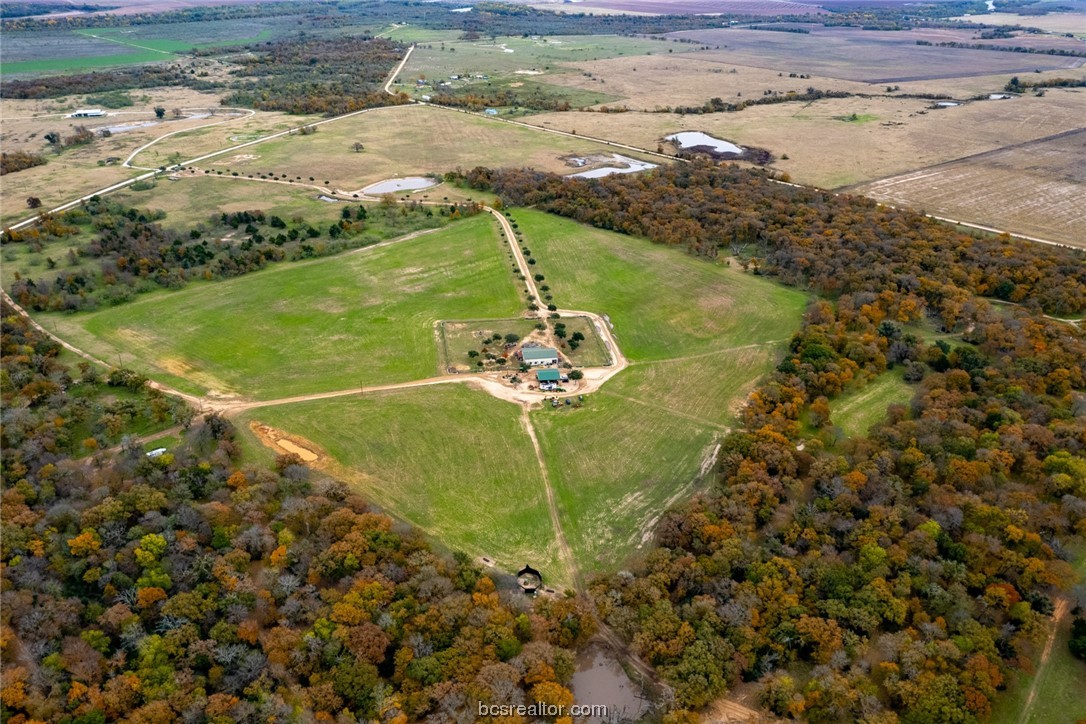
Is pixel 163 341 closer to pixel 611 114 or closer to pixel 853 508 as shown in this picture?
pixel 853 508

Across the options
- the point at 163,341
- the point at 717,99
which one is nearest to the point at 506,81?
the point at 717,99

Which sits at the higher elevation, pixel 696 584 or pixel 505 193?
pixel 505 193

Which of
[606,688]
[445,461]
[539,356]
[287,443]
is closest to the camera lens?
[606,688]

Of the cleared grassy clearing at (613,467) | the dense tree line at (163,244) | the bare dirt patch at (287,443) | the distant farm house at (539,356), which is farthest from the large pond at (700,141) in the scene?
the bare dirt patch at (287,443)

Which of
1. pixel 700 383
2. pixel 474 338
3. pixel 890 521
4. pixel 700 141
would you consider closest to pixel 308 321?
pixel 474 338

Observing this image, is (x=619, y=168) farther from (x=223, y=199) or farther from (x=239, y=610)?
(x=239, y=610)

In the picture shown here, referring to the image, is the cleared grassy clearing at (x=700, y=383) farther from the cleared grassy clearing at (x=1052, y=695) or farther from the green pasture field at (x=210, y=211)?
the green pasture field at (x=210, y=211)
